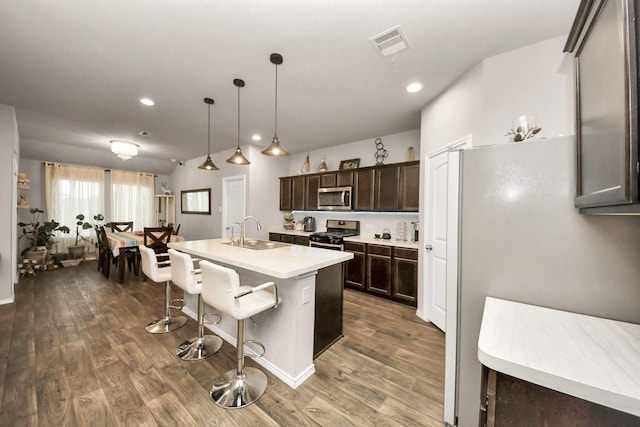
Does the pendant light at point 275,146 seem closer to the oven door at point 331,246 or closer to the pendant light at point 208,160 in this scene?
the pendant light at point 208,160

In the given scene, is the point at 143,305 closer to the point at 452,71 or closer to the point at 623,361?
the point at 623,361

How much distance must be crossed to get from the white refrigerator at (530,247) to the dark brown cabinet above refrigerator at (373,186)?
2238 mm

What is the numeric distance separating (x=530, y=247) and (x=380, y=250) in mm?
2435

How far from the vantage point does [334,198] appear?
4.44m

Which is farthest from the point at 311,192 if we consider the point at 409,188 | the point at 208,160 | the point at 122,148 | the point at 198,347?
the point at 122,148

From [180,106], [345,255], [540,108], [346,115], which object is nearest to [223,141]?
[180,106]

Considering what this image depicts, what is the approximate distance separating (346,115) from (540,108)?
2061mm

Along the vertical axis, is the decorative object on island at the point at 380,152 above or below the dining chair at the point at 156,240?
above

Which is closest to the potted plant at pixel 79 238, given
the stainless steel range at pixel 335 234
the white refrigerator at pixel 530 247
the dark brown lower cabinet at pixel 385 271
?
the stainless steel range at pixel 335 234

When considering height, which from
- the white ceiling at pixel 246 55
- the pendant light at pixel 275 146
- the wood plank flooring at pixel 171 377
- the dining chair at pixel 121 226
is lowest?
the wood plank flooring at pixel 171 377

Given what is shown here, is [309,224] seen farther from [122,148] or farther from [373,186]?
[122,148]

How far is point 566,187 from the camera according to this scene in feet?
3.59

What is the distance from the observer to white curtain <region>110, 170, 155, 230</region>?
6.32 metres

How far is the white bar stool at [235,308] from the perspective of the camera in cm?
151
